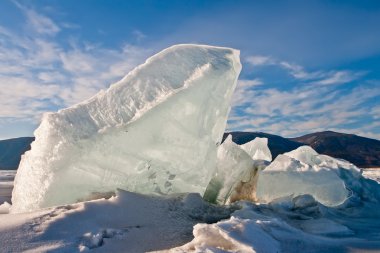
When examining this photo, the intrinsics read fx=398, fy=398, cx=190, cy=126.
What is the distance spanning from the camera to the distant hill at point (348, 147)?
49181 millimetres

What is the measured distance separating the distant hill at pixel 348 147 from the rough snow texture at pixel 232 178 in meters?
44.7

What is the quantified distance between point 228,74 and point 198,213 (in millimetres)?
1668

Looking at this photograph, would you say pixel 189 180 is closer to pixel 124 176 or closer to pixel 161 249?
pixel 124 176

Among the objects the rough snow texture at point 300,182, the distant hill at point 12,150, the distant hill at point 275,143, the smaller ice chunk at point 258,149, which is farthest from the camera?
the distant hill at point 12,150

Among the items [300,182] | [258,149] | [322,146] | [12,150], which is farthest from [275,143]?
[300,182]

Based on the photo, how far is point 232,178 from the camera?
5523 mm

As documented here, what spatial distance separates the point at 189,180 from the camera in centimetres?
471

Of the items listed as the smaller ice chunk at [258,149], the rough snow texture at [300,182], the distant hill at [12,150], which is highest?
the distant hill at [12,150]

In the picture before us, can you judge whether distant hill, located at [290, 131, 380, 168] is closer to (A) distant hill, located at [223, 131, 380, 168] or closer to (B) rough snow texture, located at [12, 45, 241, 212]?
(A) distant hill, located at [223, 131, 380, 168]

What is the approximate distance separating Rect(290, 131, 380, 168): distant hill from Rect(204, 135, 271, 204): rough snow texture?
44715 millimetres

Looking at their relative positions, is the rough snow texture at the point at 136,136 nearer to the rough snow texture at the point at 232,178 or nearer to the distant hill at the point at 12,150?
the rough snow texture at the point at 232,178

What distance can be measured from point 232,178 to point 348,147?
54.3m

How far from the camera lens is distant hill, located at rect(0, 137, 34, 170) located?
4817 centimetres

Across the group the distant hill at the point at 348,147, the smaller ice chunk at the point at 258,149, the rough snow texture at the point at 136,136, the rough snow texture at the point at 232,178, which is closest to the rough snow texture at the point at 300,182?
the rough snow texture at the point at 232,178
